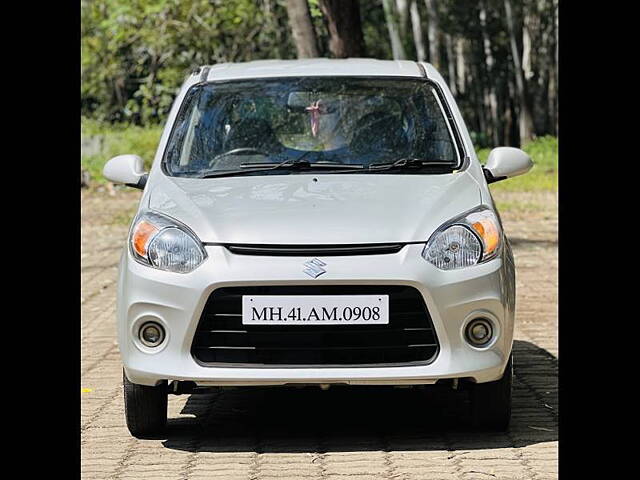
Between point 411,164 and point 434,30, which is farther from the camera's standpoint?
point 434,30

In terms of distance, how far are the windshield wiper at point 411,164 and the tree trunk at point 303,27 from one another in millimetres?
9363

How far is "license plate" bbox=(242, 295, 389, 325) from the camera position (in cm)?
551

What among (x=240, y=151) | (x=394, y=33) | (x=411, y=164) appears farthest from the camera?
(x=394, y=33)

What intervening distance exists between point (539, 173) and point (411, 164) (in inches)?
826

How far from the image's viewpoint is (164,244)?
18.7ft

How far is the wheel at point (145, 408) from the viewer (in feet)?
19.5

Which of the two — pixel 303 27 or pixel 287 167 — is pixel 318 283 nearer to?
pixel 287 167

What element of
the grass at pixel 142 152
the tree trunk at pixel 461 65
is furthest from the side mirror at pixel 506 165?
the tree trunk at pixel 461 65

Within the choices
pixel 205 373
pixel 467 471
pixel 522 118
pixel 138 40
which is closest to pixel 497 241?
pixel 467 471

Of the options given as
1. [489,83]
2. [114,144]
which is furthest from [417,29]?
[114,144]

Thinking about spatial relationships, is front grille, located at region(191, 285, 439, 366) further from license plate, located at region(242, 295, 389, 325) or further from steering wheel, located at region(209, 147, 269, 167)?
steering wheel, located at region(209, 147, 269, 167)

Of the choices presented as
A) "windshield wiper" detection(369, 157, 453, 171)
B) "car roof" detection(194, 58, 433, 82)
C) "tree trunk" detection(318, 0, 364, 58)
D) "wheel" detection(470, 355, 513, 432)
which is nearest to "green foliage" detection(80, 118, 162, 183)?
"tree trunk" detection(318, 0, 364, 58)
